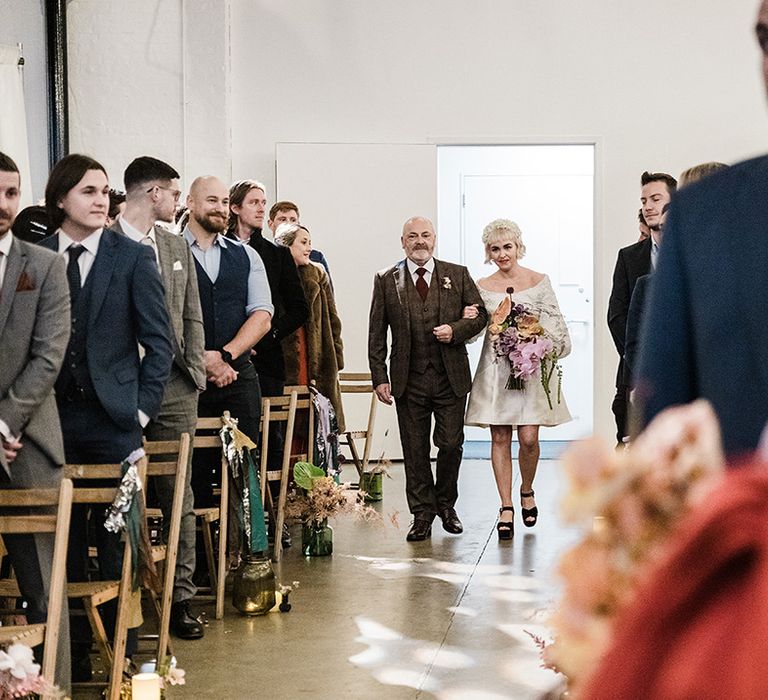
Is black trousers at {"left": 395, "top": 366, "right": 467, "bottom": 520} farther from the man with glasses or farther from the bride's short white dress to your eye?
the man with glasses

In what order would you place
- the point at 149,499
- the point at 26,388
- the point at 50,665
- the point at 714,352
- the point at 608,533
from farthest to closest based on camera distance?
the point at 149,499 < the point at 26,388 < the point at 50,665 < the point at 714,352 < the point at 608,533

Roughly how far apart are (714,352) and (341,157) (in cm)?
1087

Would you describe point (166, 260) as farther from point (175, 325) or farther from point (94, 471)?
point (94, 471)

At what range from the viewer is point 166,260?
5.16m

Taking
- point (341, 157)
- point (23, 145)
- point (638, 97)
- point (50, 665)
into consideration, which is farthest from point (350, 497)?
point (638, 97)

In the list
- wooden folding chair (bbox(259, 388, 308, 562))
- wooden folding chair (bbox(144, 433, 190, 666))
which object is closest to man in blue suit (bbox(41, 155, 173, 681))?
wooden folding chair (bbox(144, 433, 190, 666))

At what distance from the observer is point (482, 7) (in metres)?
11.8

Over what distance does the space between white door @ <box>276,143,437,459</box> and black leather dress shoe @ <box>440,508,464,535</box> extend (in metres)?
3.94

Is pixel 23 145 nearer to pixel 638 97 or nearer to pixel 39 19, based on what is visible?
pixel 39 19

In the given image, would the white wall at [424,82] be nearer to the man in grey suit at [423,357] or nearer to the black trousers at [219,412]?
the man in grey suit at [423,357]

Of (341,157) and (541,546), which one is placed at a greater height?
(341,157)

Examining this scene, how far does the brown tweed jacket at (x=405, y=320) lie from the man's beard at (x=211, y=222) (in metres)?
1.75

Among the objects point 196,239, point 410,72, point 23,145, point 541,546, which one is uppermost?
point 410,72

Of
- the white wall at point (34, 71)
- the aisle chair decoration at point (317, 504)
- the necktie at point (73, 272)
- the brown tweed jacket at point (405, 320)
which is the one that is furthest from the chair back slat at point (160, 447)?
the white wall at point (34, 71)
